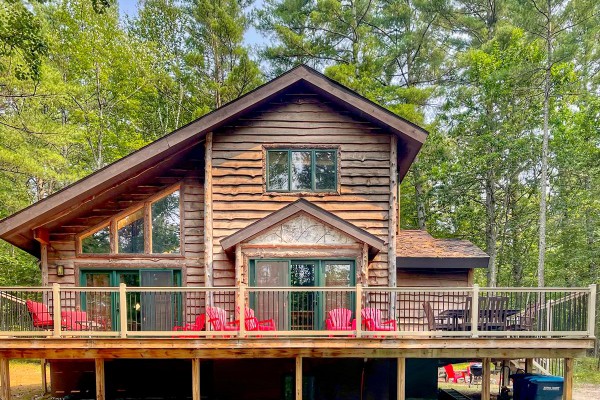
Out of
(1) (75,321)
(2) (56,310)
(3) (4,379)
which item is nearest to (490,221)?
(1) (75,321)

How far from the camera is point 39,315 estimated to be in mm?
8047

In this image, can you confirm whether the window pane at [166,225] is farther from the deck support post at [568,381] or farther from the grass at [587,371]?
the grass at [587,371]

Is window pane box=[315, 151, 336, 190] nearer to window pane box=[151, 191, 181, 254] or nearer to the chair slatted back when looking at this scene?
the chair slatted back

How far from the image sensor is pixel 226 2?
20.8 meters

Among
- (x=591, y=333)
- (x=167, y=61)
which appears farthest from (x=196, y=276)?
(x=167, y=61)

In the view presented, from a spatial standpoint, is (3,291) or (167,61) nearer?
(3,291)

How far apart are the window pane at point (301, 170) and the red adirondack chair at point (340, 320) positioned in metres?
3.08

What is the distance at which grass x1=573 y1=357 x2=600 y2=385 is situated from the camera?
15330 millimetres

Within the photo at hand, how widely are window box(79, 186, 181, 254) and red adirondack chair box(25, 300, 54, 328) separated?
5.59ft

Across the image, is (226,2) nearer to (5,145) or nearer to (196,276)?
(5,145)

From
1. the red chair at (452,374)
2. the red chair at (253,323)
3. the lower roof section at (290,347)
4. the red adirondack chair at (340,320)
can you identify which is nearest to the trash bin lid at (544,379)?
the lower roof section at (290,347)

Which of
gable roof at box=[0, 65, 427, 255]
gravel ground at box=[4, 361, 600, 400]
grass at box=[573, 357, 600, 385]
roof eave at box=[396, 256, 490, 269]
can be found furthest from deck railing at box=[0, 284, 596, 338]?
grass at box=[573, 357, 600, 385]

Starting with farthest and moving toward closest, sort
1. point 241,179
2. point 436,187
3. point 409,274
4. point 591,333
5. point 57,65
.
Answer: point 436,187
point 57,65
point 409,274
point 241,179
point 591,333

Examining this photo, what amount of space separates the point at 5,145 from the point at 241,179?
11497 mm
